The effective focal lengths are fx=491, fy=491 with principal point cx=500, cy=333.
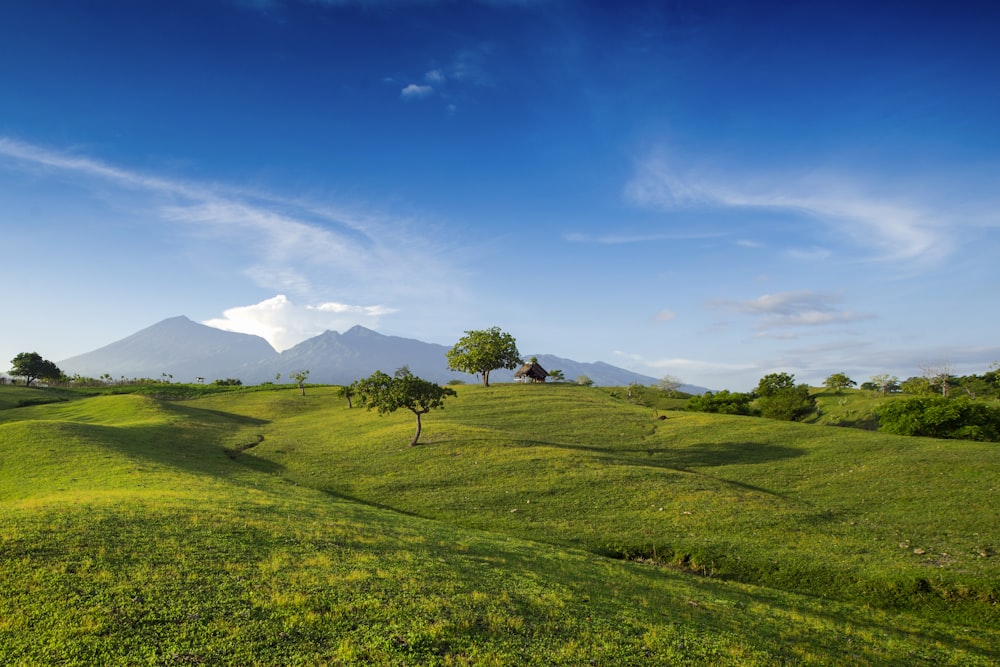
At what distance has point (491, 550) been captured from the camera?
23.0 metres

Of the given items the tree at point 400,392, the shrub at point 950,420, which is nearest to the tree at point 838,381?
the shrub at point 950,420

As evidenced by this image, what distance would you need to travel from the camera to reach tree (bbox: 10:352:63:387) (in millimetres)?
111062

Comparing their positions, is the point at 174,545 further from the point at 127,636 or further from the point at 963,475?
the point at 963,475

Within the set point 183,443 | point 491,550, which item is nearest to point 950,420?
point 491,550

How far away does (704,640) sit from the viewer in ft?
48.0

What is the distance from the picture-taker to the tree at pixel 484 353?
11200cm

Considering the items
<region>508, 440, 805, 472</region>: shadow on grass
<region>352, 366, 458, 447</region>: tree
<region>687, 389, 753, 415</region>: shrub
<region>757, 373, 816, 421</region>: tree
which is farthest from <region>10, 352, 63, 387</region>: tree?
<region>757, 373, 816, 421</region>: tree

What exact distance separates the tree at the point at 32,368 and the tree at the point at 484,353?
313 feet

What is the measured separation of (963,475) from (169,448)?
229 feet

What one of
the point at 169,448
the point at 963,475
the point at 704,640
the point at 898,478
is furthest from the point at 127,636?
the point at 963,475

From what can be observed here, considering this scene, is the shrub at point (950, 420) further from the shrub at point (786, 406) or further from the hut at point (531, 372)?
the hut at point (531, 372)

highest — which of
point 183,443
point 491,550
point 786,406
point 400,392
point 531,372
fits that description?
point 531,372

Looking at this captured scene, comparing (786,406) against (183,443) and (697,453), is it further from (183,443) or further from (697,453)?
(183,443)

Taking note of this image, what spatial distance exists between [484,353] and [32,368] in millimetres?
104882
